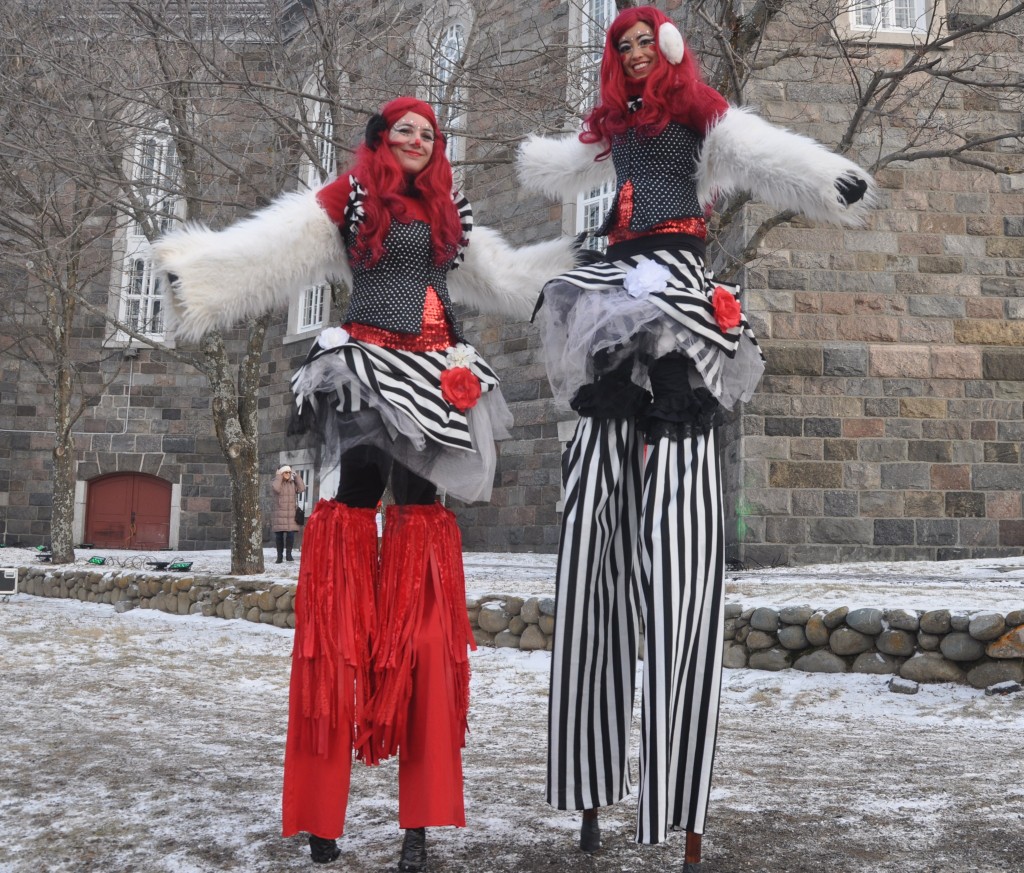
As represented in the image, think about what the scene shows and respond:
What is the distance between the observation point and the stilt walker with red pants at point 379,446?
252 centimetres

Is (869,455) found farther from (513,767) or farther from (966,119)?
(513,767)

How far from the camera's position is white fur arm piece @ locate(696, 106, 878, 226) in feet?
8.52

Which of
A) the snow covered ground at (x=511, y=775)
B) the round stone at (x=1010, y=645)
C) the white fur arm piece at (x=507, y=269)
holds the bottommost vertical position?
the snow covered ground at (x=511, y=775)

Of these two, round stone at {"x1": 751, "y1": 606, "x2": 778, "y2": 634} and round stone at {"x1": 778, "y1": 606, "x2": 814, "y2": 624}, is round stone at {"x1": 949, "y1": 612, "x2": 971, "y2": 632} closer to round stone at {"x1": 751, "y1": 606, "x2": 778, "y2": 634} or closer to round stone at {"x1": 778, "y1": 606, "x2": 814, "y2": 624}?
round stone at {"x1": 778, "y1": 606, "x2": 814, "y2": 624}

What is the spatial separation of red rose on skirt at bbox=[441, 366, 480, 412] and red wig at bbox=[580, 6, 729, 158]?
2.65 feet

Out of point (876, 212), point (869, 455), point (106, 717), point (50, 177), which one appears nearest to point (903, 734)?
point (106, 717)

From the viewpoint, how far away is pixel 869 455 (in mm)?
9422

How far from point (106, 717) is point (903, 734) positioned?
3400 mm

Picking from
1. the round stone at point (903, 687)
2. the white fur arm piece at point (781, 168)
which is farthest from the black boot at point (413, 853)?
the round stone at point (903, 687)

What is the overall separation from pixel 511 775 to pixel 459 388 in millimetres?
1409

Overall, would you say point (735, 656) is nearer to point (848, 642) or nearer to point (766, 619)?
point (766, 619)

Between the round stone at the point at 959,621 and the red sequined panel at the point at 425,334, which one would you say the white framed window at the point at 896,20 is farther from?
the red sequined panel at the point at 425,334

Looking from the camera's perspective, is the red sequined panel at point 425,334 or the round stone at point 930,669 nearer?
the red sequined panel at point 425,334

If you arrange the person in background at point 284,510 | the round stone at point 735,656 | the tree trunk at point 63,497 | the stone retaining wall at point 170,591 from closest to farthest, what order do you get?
the round stone at point 735,656 → the stone retaining wall at point 170,591 → the tree trunk at point 63,497 → the person in background at point 284,510
